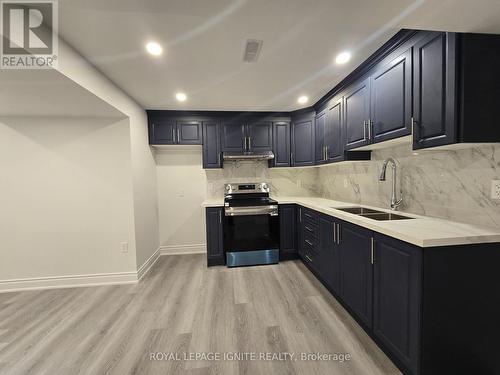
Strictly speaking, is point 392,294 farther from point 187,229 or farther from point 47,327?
point 187,229

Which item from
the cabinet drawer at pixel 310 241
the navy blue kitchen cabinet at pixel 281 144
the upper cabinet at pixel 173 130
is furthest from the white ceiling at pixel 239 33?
the cabinet drawer at pixel 310 241

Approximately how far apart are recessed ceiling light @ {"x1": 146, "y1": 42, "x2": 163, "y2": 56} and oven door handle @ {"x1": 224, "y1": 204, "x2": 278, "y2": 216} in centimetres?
197

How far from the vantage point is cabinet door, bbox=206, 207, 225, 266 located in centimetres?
312

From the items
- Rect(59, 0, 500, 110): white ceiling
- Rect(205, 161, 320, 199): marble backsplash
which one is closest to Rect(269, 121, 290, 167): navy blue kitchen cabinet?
Rect(205, 161, 320, 199): marble backsplash

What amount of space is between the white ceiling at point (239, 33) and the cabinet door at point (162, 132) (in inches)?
34.9

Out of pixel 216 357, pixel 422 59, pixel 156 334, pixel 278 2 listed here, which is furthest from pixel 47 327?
pixel 422 59

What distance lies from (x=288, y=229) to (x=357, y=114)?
1808mm

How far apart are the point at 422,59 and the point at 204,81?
6.10 ft

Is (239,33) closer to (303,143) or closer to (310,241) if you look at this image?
(303,143)

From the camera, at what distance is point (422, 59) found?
4.80 ft

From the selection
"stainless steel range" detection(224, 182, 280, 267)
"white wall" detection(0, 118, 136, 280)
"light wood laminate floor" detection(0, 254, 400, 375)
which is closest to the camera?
"light wood laminate floor" detection(0, 254, 400, 375)

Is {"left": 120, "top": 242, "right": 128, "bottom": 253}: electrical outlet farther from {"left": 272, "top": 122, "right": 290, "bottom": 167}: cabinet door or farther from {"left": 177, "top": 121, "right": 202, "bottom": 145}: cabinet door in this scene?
{"left": 272, "top": 122, "right": 290, "bottom": 167}: cabinet door

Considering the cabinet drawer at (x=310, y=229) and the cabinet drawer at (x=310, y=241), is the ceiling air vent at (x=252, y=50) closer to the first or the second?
the cabinet drawer at (x=310, y=229)

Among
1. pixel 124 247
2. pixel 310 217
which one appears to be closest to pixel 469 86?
pixel 310 217
